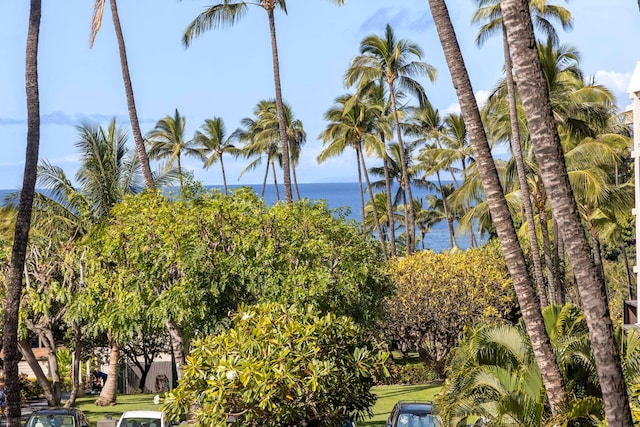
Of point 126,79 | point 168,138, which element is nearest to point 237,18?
point 126,79

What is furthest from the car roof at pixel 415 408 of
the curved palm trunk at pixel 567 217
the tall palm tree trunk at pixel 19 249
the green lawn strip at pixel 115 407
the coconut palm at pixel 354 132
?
the coconut palm at pixel 354 132

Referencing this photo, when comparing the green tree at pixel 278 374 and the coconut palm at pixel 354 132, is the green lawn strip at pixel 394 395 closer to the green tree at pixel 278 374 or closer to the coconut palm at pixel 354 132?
the green tree at pixel 278 374

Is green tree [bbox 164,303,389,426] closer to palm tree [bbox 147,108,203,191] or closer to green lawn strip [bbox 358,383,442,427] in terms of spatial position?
green lawn strip [bbox 358,383,442,427]

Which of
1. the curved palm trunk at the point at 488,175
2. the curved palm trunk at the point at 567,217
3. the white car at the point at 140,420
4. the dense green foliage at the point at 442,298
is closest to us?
the curved palm trunk at the point at 567,217

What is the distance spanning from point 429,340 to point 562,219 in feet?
95.5

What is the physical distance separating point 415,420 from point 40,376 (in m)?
10.5

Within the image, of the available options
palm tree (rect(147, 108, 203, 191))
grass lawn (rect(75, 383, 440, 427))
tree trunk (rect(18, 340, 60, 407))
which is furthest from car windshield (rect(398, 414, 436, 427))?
palm tree (rect(147, 108, 203, 191))

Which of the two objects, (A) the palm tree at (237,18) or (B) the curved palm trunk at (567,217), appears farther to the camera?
(A) the palm tree at (237,18)

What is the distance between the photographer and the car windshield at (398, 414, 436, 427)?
17422 millimetres

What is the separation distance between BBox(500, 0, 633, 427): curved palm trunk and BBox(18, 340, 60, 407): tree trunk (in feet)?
56.8

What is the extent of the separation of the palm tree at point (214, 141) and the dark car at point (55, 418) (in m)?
54.2

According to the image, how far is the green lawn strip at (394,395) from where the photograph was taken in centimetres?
2509

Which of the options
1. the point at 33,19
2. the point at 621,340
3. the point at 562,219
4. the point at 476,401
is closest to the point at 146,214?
the point at 33,19

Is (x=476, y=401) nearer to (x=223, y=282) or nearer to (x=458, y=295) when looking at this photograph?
(x=223, y=282)
